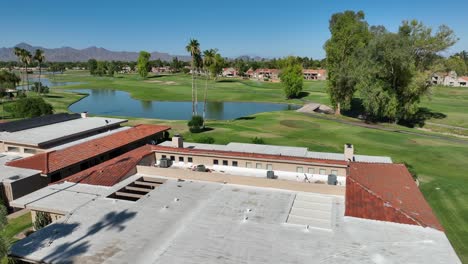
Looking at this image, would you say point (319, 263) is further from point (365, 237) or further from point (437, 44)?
point (437, 44)

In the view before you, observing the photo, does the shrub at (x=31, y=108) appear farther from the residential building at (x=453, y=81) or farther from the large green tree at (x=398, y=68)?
the residential building at (x=453, y=81)

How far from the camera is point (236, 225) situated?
21016mm

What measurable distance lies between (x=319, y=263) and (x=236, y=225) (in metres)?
5.91

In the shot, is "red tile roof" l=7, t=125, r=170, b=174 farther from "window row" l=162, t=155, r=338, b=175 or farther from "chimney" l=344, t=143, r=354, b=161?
"chimney" l=344, t=143, r=354, b=161

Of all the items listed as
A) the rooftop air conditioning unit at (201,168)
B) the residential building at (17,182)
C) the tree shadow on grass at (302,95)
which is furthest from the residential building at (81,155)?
the tree shadow on grass at (302,95)

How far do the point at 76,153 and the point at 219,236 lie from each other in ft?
80.4

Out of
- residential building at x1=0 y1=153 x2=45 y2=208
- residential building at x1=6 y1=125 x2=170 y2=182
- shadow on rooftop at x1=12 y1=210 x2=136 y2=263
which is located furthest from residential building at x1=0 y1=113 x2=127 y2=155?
shadow on rooftop at x1=12 y1=210 x2=136 y2=263

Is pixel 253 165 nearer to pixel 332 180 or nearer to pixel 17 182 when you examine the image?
pixel 332 180

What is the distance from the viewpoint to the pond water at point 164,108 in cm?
9606

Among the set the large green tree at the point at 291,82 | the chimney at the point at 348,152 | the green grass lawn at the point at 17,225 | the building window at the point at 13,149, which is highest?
the large green tree at the point at 291,82

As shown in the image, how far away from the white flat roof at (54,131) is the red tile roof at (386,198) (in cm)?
3454

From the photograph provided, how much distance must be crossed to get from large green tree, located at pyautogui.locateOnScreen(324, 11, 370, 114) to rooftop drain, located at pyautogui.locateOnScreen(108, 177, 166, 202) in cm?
5882

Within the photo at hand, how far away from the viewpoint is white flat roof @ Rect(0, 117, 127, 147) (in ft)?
129

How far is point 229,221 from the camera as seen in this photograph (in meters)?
Result: 21.5
